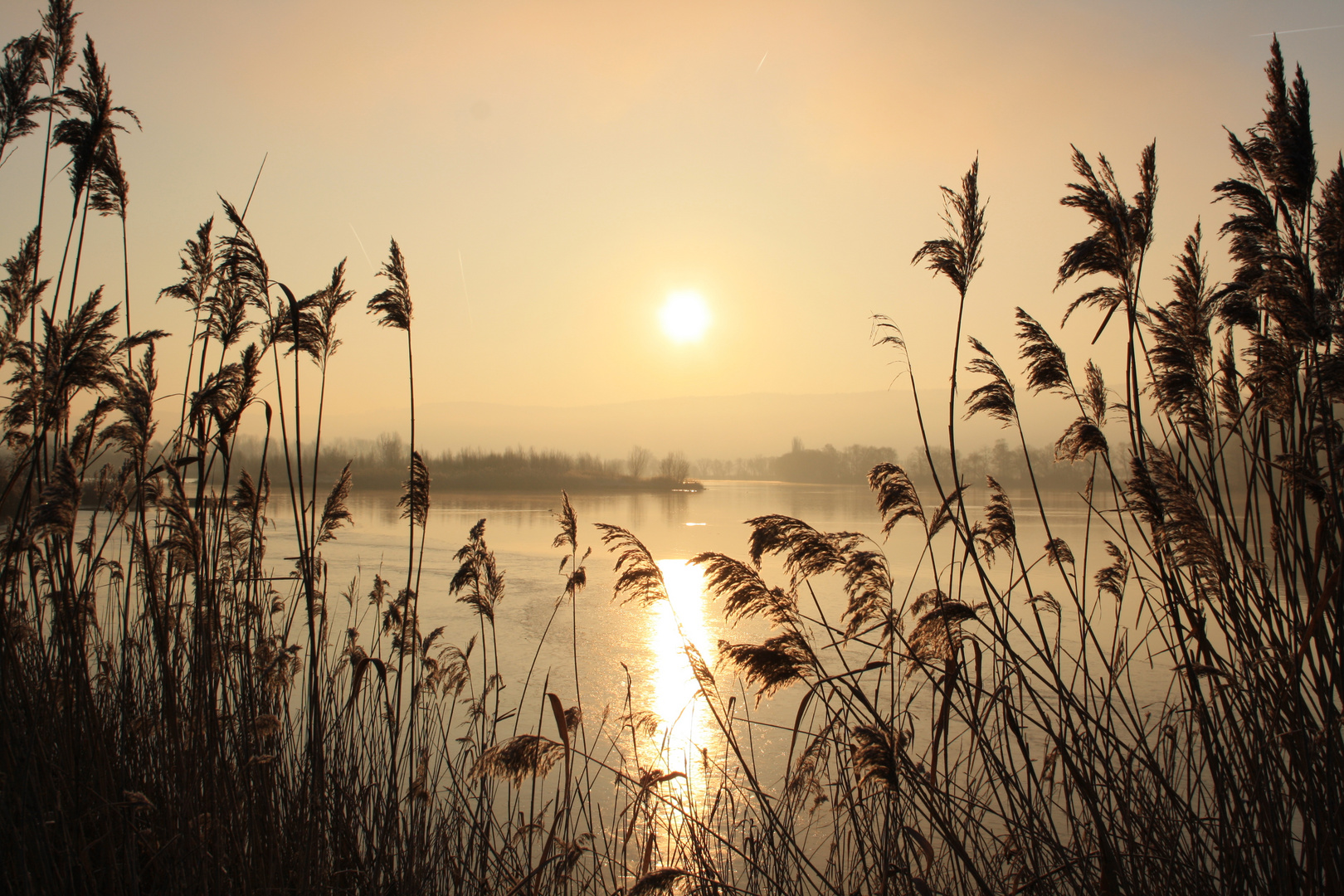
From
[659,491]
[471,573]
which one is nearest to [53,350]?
[471,573]

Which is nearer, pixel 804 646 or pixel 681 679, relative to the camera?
pixel 804 646

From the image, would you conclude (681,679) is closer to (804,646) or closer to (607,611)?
(607,611)

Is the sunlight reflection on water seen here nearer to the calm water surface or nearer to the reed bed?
the calm water surface

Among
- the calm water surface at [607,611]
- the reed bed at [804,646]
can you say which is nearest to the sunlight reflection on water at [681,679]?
the calm water surface at [607,611]

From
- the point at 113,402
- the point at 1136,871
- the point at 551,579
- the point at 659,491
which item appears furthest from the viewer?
the point at 659,491

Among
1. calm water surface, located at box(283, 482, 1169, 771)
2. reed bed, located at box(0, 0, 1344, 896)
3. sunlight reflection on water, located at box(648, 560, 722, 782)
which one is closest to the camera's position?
reed bed, located at box(0, 0, 1344, 896)

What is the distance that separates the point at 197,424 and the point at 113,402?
0.25 meters

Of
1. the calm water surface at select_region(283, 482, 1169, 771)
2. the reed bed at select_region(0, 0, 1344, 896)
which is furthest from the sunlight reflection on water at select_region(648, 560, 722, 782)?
the reed bed at select_region(0, 0, 1344, 896)

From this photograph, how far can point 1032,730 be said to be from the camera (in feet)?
15.3

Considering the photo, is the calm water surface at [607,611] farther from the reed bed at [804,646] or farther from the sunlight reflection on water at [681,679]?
the reed bed at [804,646]

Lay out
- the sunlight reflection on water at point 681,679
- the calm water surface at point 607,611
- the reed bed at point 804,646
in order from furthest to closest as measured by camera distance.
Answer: the calm water surface at point 607,611 < the sunlight reflection on water at point 681,679 < the reed bed at point 804,646

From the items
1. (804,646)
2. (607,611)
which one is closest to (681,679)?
(607,611)

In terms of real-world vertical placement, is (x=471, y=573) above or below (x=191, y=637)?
above

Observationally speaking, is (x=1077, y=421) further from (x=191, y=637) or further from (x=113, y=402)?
(x=191, y=637)
